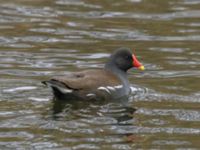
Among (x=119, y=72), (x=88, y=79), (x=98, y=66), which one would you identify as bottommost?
(x=98, y=66)

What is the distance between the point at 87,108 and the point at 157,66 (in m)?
3.48

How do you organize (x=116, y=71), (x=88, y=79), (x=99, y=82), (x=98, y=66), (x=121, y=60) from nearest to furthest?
1. (x=88, y=79)
2. (x=99, y=82)
3. (x=116, y=71)
4. (x=121, y=60)
5. (x=98, y=66)

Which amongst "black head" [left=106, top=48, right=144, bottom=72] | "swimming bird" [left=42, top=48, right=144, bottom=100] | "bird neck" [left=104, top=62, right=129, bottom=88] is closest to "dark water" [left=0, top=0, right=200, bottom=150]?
"swimming bird" [left=42, top=48, right=144, bottom=100]

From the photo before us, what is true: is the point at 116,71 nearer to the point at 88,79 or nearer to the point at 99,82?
the point at 99,82

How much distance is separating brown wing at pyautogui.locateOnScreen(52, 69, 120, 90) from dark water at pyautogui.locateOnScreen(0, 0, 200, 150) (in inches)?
11.9

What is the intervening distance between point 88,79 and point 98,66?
2.86 m

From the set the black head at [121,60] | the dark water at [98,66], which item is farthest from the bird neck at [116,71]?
the dark water at [98,66]

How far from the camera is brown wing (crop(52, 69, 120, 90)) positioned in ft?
45.7

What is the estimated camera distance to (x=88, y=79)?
1429 cm

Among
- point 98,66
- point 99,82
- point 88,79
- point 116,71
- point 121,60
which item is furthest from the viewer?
point 98,66

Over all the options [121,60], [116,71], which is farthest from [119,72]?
[121,60]

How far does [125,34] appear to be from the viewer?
20.0 meters

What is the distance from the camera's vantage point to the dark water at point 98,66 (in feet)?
40.0

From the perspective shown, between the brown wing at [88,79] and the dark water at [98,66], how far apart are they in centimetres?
30
